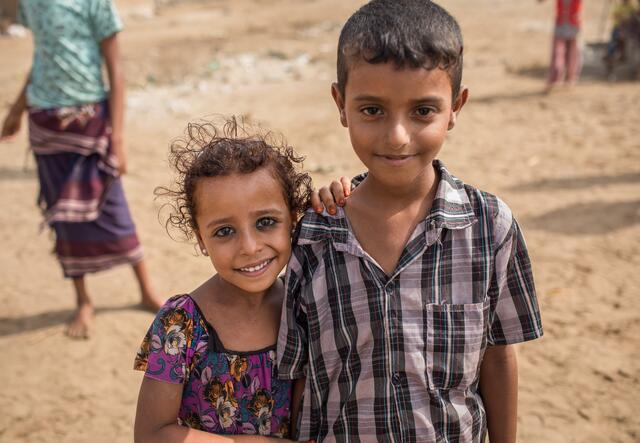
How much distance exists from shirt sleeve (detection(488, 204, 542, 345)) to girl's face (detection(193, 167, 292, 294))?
53 cm

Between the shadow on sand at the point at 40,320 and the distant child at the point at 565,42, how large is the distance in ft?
20.5

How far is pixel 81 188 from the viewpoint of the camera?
11.5 ft

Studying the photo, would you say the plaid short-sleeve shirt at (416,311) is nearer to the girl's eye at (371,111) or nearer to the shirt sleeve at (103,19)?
the girl's eye at (371,111)

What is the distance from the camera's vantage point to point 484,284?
1.54 meters

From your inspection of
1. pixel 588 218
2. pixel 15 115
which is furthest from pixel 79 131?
pixel 588 218

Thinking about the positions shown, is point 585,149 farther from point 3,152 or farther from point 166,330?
point 3,152

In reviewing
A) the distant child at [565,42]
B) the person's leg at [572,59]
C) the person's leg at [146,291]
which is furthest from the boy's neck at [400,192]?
the person's leg at [572,59]

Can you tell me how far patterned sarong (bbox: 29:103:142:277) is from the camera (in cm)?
341

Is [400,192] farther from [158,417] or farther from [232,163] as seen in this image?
[158,417]

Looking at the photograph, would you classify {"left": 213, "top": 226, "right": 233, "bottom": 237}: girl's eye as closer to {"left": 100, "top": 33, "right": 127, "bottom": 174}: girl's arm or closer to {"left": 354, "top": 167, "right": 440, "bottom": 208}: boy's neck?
{"left": 354, "top": 167, "right": 440, "bottom": 208}: boy's neck

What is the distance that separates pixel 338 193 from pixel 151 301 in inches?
100

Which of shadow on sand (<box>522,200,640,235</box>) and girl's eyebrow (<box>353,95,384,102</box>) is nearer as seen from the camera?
girl's eyebrow (<box>353,95,384,102</box>)

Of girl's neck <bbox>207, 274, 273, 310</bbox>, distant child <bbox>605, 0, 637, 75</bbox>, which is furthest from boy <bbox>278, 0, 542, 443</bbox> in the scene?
distant child <bbox>605, 0, 637, 75</bbox>

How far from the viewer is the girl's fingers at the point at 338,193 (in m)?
1.62
